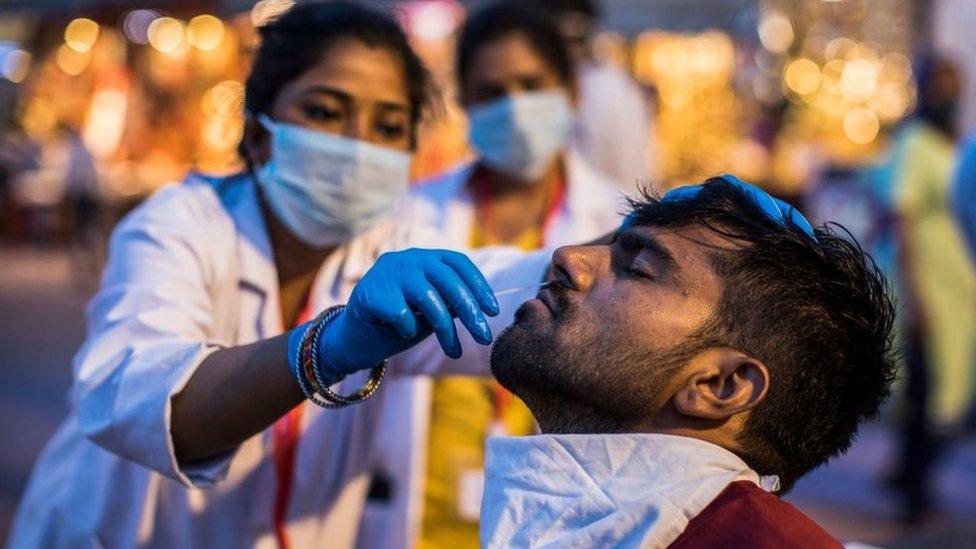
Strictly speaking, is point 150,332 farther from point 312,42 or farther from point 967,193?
point 967,193

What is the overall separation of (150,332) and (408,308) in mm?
571

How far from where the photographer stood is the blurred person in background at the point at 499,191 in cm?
323

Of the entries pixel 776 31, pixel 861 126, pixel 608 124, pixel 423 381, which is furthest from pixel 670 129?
pixel 423 381

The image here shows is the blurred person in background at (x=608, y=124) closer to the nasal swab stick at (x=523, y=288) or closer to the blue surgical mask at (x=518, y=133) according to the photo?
the blue surgical mask at (x=518, y=133)

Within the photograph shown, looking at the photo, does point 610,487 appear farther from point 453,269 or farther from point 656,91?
point 656,91

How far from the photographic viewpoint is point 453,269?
1807mm

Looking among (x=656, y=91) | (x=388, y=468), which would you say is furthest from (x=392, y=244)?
(x=656, y=91)

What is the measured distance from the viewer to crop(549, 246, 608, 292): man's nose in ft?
6.13

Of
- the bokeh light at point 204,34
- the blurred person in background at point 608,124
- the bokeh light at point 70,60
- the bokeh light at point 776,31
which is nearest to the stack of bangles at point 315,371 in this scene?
the blurred person in background at point 608,124

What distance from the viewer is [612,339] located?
1.81 metres

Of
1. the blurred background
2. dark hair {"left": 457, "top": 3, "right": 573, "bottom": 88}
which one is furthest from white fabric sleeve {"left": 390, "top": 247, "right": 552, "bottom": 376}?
dark hair {"left": 457, "top": 3, "right": 573, "bottom": 88}

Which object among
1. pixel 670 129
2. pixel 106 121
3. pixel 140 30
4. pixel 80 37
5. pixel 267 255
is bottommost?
pixel 106 121

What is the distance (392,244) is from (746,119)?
1041 centimetres

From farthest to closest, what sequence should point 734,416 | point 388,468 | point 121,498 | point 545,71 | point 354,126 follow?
point 545,71 → point 388,468 → point 354,126 → point 121,498 → point 734,416
